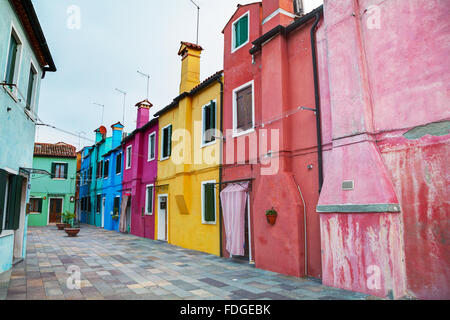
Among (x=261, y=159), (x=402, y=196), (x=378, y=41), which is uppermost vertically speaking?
(x=378, y=41)

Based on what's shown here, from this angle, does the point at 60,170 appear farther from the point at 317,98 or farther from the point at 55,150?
the point at 317,98

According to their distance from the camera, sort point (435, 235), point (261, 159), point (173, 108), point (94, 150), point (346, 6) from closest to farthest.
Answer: point (435, 235), point (346, 6), point (261, 159), point (173, 108), point (94, 150)

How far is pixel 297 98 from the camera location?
7.64 metres

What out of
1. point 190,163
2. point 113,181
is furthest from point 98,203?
point 190,163

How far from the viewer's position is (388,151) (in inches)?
220

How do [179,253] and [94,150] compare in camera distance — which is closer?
[179,253]

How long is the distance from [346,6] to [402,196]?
13.2ft

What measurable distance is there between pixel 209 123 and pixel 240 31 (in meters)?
3.35

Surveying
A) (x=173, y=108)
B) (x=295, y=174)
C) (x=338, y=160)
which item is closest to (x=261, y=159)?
(x=295, y=174)

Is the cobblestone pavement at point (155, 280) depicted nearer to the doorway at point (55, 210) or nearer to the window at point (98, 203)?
the window at point (98, 203)

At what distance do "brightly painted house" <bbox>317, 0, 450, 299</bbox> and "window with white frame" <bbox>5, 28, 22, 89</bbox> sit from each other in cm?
724

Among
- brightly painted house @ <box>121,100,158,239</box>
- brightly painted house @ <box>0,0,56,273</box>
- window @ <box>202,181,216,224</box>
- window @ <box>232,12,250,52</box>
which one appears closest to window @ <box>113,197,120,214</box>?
brightly painted house @ <box>121,100,158,239</box>

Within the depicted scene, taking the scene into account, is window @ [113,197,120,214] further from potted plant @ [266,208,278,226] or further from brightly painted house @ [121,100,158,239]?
potted plant @ [266,208,278,226]
